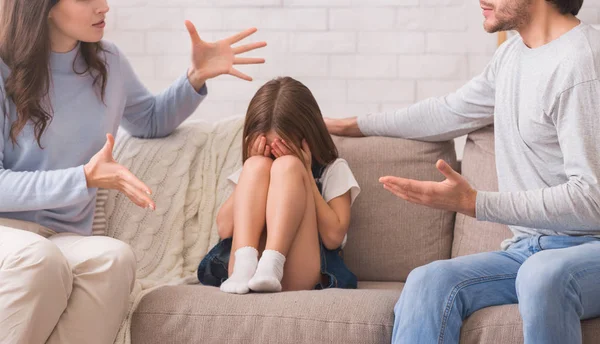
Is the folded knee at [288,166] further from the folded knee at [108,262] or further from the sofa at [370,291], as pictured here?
the folded knee at [108,262]

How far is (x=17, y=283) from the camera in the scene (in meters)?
1.65


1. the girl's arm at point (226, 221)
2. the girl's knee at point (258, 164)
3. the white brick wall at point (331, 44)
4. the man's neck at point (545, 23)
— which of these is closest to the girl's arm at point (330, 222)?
the girl's knee at point (258, 164)

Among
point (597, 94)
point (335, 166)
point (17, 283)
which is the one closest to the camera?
point (17, 283)

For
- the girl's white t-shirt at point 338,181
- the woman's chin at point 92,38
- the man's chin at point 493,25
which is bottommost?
the girl's white t-shirt at point 338,181

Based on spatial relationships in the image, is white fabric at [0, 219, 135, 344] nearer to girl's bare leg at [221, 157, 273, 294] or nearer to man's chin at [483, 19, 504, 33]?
girl's bare leg at [221, 157, 273, 294]

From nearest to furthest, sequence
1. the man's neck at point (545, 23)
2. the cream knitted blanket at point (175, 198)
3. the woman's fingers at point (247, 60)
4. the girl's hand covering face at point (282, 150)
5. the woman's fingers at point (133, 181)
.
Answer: the woman's fingers at point (133, 181), the man's neck at point (545, 23), the girl's hand covering face at point (282, 150), the cream knitted blanket at point (175, 198), the woman's fingers at point (247, 60)

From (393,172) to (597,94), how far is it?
2.36 feet

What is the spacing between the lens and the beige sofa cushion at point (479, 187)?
2.20 m

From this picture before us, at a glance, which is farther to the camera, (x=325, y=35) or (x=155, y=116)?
(x=325, y=35)

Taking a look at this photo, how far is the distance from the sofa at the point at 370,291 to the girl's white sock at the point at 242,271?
0.10 ft

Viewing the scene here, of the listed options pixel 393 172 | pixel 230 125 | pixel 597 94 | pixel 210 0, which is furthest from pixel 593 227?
pixel 210 0

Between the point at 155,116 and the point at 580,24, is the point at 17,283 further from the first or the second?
the point at 580,24

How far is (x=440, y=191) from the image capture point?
5.59 feet

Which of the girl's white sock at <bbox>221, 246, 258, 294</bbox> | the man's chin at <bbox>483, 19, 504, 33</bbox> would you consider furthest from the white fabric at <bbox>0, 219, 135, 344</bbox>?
the man's chin at <bbox>483, 19, 504, 33</bbox>
